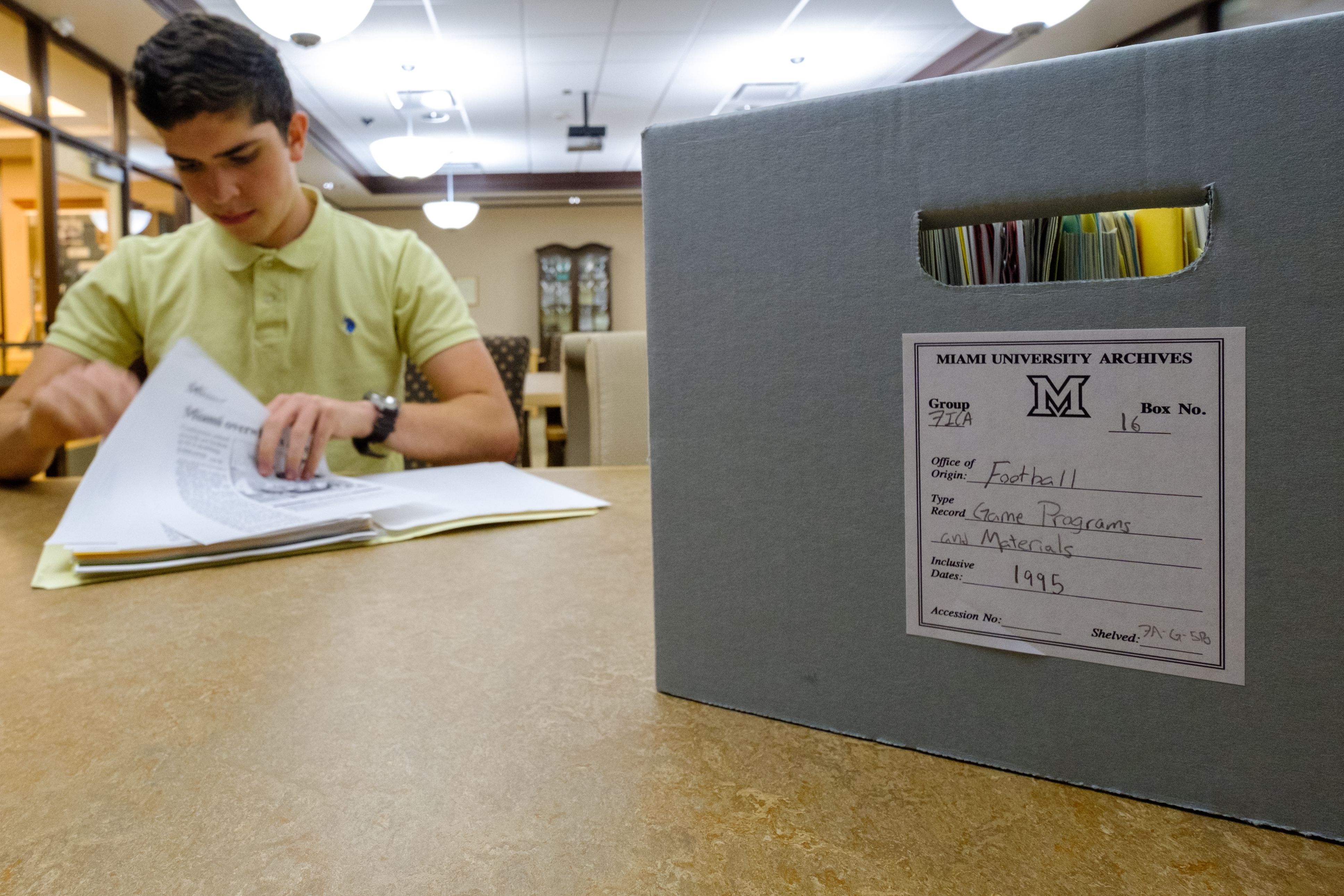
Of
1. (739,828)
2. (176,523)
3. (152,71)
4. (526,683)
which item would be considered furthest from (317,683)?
(152,71)

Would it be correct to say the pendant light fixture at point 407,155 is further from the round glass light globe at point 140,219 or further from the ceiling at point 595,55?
the round glass light globe at point 140,219

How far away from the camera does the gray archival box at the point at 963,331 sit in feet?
0.69

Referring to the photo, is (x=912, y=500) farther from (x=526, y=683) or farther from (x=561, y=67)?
(x=561, y=67)

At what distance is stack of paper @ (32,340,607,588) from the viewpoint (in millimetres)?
562

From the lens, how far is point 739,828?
240 millimetres

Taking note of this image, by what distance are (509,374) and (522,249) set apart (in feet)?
17.8

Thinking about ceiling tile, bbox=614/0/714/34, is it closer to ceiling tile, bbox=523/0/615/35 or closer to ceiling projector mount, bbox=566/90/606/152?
ceiling tile, bbox=523/0/615/35

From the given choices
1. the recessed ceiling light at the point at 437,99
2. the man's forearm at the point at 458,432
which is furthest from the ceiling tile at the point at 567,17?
the man's forearm at the point at 458,432

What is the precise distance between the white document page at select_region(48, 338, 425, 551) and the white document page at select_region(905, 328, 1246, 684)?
51 cm

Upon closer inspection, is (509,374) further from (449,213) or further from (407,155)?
(449,213)

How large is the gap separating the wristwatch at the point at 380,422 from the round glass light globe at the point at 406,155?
3.17 metres

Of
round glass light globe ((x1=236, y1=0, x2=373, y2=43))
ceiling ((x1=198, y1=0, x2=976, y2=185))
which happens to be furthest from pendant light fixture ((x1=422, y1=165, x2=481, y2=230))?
round glass light globe ((x1=236, y1=0, x2=373, y2=43))

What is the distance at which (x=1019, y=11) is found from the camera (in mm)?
1957

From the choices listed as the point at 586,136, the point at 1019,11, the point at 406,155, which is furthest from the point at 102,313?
the point at 586,136
